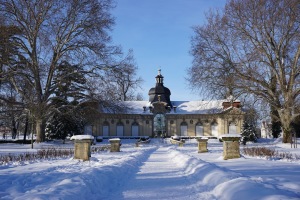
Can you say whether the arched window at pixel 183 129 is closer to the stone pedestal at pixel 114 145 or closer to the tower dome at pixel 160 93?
the tower dome at pixel 160 93

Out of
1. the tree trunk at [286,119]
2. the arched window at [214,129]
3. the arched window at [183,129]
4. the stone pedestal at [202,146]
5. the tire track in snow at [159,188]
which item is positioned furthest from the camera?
the arched window at [183,129]

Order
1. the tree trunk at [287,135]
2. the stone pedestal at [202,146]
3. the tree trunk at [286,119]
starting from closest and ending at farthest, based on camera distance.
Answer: the stone pedestal at [202,146]
the tree trunk at [286,119]
the tree trunk at [287,135]

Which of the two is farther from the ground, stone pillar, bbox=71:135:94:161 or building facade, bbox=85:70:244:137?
building facade, bbox=85:70:244:137

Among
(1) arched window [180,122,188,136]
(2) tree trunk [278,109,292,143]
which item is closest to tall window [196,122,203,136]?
(1) arched window [180,122,188,136]

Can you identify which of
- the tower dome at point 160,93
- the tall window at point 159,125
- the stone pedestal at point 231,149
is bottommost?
the stone pedestal at point 231,149

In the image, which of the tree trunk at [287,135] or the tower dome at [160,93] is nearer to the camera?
the tree trunk at [287,135]

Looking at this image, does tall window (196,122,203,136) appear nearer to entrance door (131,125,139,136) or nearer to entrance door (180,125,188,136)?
entrance door (180,125,188,136)

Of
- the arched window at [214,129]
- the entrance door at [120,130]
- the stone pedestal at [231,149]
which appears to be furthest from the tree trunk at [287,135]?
the entrance door at [120,130]

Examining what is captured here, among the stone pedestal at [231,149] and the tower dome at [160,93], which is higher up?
the tower dome at [160,93]

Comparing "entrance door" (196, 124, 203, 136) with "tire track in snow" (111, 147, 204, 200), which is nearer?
"tire track in snow" (111, 147, 204, 200)

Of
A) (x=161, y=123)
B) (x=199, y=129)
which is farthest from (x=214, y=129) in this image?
(x=161, y=123)

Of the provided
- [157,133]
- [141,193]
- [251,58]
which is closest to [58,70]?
[251,58]

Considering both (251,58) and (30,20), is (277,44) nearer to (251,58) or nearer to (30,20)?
(251,58)

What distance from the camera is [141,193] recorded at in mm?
7023
